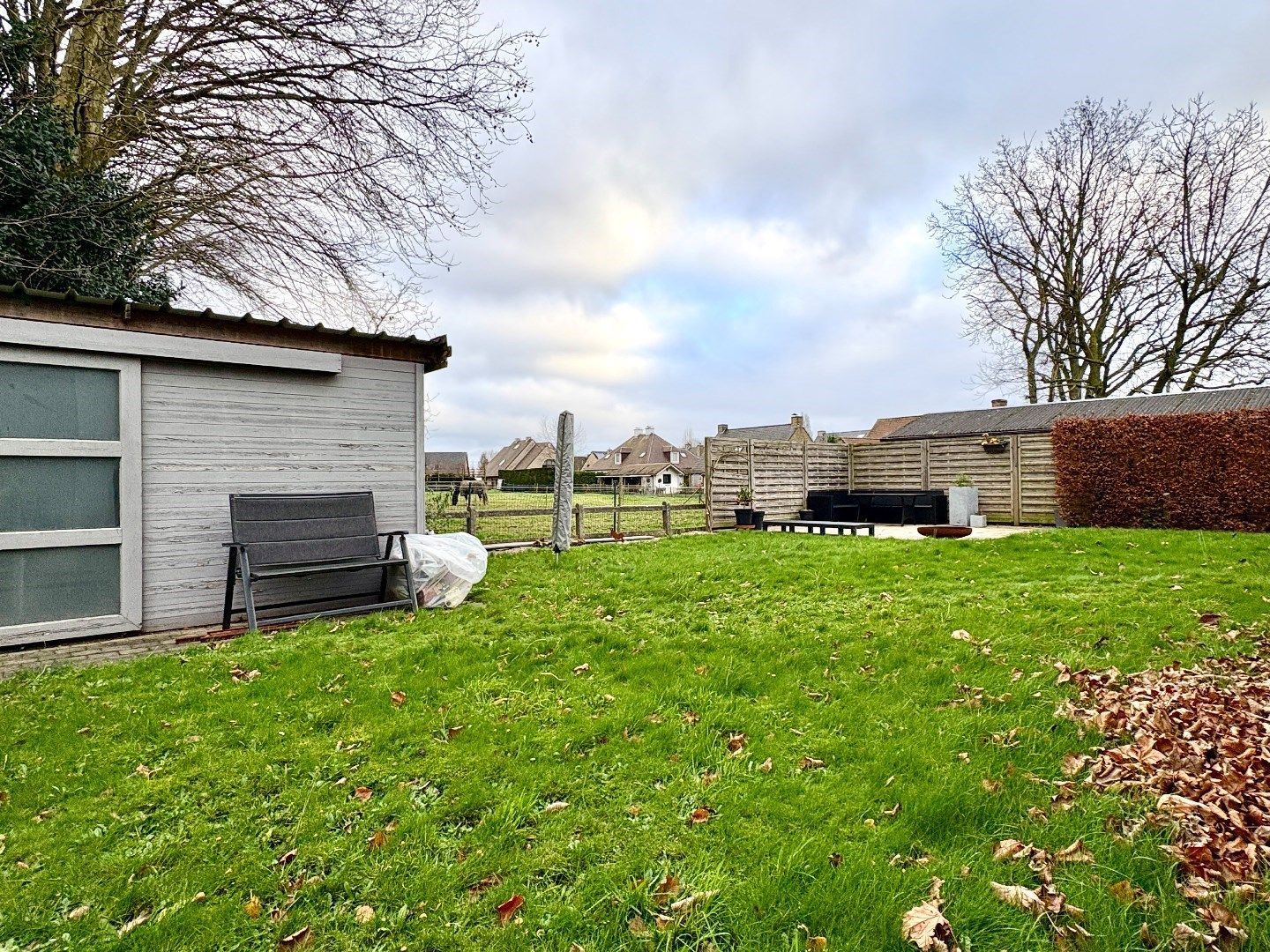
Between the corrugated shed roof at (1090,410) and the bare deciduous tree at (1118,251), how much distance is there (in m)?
2.97

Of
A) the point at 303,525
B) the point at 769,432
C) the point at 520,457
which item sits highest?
the point at 769,432

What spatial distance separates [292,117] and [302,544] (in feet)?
20.6

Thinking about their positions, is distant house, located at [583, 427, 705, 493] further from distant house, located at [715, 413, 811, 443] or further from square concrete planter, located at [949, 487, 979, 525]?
square concrete planter, located at [949, 487, 979, 525]

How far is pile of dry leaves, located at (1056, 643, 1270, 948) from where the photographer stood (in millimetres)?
2008

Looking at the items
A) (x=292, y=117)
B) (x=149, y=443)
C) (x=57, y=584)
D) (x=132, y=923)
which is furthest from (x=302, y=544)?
(x=292, y=117)

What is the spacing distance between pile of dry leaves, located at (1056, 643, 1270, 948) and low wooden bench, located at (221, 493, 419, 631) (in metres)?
5.11

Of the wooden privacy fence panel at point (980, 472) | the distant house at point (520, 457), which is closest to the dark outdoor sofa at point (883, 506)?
the wooden privacy fence panel at point (980, 472)

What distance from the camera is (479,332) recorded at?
16.3m

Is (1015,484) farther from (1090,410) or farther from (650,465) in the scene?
(650,465)

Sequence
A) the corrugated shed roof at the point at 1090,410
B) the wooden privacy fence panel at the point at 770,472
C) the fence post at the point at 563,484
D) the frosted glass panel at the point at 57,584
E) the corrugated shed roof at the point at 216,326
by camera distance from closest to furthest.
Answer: the frosted glass panel at the point at 57,584
the corrugated shed roof at the point at 216,326
the fence post at the point at 563,484
the wooden privacy fence panel at the point at 770,472
the corrugated shed roof at the point at 1090,410

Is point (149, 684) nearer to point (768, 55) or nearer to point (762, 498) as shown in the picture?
point (768, 55)

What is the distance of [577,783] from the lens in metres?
2.65

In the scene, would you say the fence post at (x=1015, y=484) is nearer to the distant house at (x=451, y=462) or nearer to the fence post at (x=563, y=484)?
the fence post at (x=563, y=484)

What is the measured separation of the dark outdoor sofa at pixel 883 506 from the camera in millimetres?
13938
